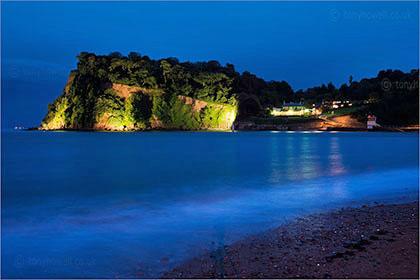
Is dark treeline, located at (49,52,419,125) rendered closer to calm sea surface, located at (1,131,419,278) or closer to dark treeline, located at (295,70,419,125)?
dark treeline, located at (295,70,419,125)

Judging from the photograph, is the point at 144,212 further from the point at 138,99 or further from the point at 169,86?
the point at 169,86

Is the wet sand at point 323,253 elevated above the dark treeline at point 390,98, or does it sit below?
below

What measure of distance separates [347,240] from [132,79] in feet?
280

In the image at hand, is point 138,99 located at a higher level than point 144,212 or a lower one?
higher

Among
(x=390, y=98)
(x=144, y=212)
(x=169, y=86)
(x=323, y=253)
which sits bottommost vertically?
(x=144, y=212)

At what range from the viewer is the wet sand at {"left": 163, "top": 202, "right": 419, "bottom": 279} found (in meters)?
3.83

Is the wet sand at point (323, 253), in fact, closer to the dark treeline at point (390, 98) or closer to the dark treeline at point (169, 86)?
the dark treeline at point (169, 86)

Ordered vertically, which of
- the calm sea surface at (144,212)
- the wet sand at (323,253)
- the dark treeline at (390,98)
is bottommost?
the calm sea surface at (144,212)

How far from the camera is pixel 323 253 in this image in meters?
4.41

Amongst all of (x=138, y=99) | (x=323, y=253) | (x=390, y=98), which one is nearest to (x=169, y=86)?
(x=138, y=99)

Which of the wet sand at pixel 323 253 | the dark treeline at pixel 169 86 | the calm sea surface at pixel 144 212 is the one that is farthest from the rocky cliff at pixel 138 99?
the wet sand at pixel 323 253

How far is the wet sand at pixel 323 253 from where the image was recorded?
151 inches

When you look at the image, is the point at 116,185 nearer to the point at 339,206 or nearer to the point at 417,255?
the point at 339,206

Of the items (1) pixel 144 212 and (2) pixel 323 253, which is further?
(1) pixel 144 212
